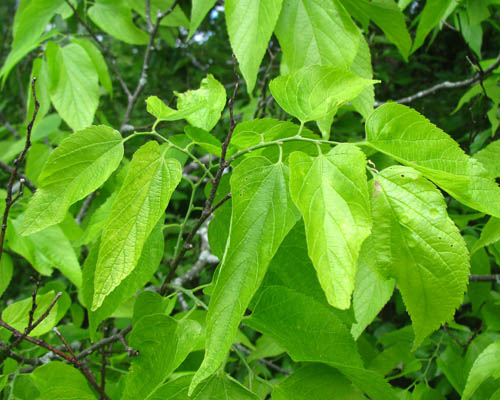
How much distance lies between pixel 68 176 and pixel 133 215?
0.12 m

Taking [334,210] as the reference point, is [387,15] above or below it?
above

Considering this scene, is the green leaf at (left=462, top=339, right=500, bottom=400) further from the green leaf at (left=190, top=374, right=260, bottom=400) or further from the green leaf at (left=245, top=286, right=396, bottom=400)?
the green leaf at (left=190, top=374, right=260, bottom=400)

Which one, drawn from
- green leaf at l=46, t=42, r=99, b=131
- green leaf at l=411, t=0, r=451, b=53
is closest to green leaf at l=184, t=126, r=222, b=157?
green leaf at l=46, t=42, r=99, b=131

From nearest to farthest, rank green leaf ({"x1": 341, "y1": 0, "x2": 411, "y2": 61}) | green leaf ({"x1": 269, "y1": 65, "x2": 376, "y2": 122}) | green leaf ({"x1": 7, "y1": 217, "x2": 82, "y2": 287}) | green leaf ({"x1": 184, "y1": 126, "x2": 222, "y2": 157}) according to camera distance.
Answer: green leaf ({"x1": 269, "y1": 65, "x2": 376, "y2": 122}), green leaf ({"x1": 184, "y1": 126, "x2": 222, "y2": 157}), green leaf ({"x1": 341, "y1": 0, "x2": 411, "y2": 61}), green leaf ({"x1": 7, "y1": 217, "x2": 82, "y2": 287})

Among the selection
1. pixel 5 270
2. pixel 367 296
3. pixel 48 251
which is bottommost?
pixel 5 270

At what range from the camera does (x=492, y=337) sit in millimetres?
926

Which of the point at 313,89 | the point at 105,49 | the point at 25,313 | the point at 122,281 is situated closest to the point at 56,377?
the point at 25,313

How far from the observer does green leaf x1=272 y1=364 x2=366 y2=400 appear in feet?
1.80

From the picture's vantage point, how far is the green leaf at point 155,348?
0.55 meters

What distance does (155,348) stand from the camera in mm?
573

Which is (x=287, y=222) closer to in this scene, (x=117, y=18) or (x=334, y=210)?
(x=334, y=210)

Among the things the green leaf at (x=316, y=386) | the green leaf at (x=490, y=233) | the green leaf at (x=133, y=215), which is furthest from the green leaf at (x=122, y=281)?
the green leaf at (x=490, y=233)

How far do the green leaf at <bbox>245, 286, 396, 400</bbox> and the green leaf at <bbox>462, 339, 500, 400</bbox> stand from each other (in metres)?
0.18

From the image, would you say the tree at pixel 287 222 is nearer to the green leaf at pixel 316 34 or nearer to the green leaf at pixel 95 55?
the green leaf at pixel 316 34
